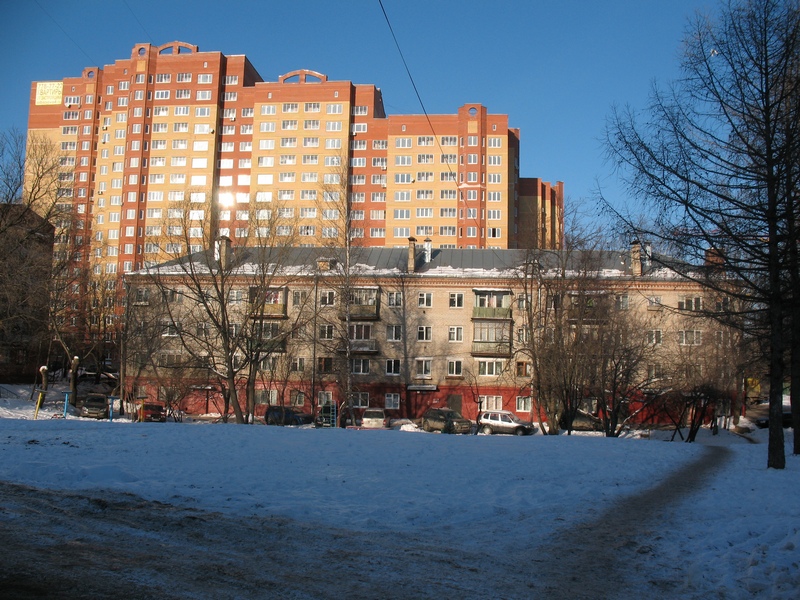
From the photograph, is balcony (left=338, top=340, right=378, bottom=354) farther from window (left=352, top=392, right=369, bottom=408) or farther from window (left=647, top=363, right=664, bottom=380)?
window (left=647, top=363, right=664, bottom=380)

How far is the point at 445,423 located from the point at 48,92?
9538cm

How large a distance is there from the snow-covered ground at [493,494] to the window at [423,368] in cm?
3123

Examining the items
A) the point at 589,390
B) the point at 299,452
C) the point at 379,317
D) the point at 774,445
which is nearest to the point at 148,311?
the point at 379,317

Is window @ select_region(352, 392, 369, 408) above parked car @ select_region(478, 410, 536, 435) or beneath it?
above

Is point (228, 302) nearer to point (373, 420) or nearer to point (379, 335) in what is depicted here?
point (373, 420)

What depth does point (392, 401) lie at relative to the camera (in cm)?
5016

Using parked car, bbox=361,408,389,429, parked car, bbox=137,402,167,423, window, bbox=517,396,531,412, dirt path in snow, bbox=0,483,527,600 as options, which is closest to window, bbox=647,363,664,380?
window, bbox=517,396,531,412

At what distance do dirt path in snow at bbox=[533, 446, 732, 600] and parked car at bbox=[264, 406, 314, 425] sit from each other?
31.0 metres

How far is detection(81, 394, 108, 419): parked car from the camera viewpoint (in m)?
38.0

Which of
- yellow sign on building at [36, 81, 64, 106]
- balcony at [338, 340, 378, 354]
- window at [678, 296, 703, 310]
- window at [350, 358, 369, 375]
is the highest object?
yellow sign on building at [36, 81, 64, 106]

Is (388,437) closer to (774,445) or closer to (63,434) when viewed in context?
(63,434)

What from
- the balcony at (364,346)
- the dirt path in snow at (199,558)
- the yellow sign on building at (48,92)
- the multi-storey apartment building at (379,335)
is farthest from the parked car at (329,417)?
the yellow sign on building at (48,92)

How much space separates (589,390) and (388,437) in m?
17.3

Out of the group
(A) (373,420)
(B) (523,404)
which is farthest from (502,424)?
(B) (523,404)
